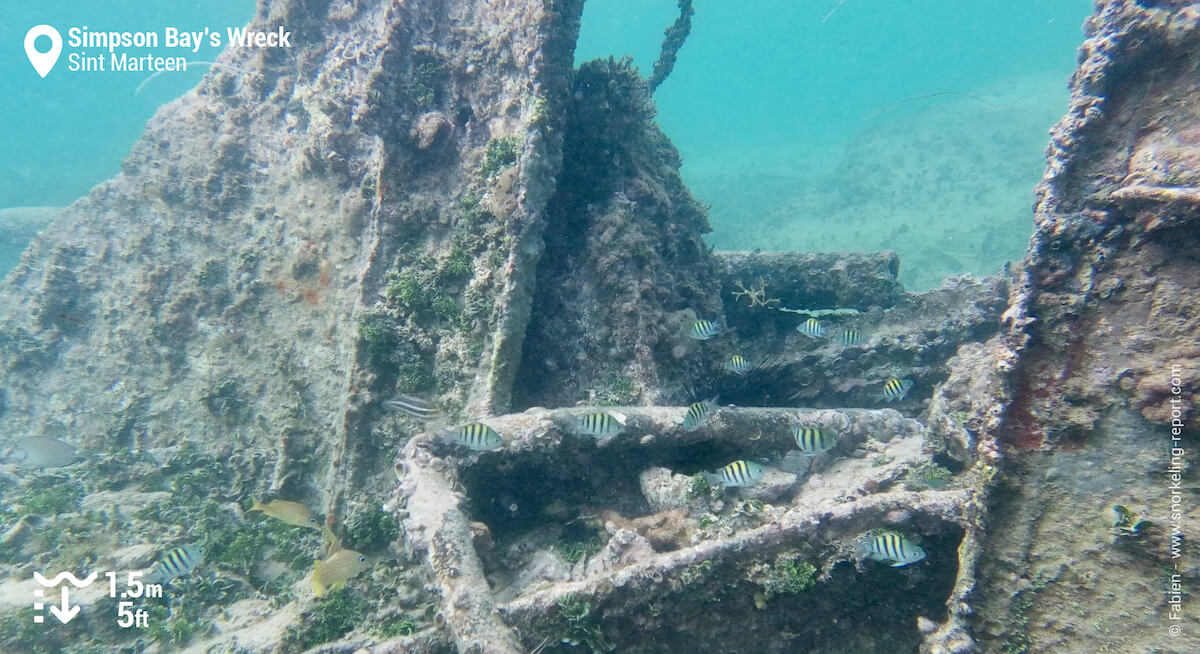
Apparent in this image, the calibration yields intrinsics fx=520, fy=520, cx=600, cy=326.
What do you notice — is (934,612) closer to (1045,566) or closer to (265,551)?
(1045,566)

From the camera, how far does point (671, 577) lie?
3682 mm

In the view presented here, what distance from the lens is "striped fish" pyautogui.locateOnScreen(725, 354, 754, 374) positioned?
20.9 feet

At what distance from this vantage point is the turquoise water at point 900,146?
82.0ft

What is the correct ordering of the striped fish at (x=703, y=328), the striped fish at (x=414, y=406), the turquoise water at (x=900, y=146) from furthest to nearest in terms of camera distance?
the turquoise water at (x=900, y=146)
the striped fish at (x=703, y=328)
the striped fish at (x=414, y=406)

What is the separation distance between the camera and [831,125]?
6756cm

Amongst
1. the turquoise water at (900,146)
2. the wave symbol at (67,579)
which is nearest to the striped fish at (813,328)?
the wave symbol at (67,579)

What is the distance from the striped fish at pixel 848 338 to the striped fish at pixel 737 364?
58.8 inches

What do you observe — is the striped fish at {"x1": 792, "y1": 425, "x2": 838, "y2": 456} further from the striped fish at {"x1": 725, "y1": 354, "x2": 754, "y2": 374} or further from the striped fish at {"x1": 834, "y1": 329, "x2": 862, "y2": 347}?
the striped fish at {"x1": 834, "y1": 329, "x2": 862, "y2": 347}

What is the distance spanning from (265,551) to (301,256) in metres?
4.00

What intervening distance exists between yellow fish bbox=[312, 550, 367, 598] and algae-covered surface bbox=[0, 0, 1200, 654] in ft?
0.16

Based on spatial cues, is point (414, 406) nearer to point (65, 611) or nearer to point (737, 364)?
point (737, 364)

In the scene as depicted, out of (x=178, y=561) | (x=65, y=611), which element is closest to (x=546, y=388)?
(x=178, y=561)

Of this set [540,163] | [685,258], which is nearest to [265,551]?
[540,163]

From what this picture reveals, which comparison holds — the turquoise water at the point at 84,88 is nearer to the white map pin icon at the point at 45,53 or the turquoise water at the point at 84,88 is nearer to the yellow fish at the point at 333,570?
the white map pin icon at the point at 45,53
